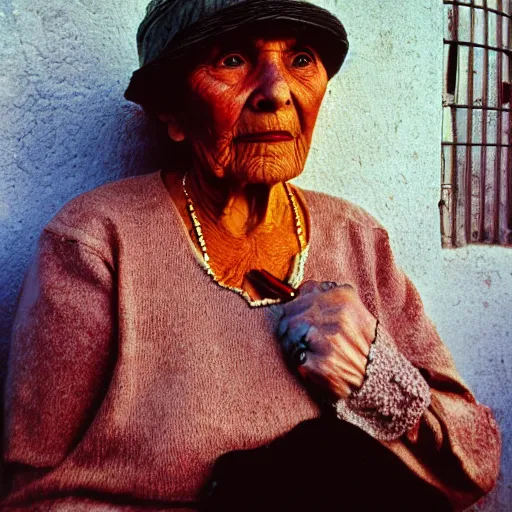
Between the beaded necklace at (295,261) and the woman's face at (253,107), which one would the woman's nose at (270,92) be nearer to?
the woman's face at (253,107)

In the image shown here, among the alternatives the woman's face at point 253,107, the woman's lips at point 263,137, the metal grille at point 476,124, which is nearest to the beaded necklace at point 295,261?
the woman's face at point 253,107

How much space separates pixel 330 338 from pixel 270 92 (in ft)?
1.72

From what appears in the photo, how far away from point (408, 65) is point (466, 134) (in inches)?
12.9

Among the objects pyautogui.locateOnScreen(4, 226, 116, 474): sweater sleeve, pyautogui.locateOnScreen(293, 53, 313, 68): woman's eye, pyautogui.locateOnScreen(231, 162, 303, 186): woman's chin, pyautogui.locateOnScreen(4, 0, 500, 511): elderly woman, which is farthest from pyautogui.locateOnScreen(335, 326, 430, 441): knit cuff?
pyautogui.locateOnScreen(293, 53, 313, 68): woman's eye

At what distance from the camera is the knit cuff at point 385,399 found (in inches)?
57.8

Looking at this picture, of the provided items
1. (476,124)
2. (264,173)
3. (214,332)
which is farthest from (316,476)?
(476,124)

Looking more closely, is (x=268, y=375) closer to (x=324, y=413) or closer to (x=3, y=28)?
(x=324, y=413)

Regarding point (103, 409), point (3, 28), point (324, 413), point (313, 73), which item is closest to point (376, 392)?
point (324, 413)

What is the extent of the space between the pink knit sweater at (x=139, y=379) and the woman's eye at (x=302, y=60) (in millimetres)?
427

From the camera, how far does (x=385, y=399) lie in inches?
58.1

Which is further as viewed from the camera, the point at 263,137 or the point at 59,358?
the point at 263,137

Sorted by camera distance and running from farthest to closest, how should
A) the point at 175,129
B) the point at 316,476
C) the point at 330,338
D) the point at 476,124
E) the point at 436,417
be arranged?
the point at 476,124, the point at 175,129, the point at 436,417, the point at 330,338, the point at 316,476

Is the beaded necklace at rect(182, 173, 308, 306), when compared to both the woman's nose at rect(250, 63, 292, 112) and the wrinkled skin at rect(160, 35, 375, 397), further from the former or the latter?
the woman's nose at rect(250, 63, 292, 112)

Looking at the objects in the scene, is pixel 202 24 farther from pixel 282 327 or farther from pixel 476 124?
pixel 476 124
